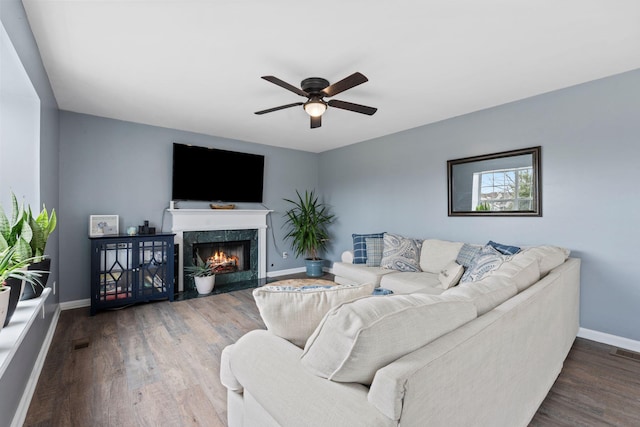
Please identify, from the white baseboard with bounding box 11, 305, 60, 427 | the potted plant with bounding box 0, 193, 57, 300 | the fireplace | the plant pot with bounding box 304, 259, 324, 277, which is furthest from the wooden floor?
the plant pot with bounding box 304, 259, 324, 277

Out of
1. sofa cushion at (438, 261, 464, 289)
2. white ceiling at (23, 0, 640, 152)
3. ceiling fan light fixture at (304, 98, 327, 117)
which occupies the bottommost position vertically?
sofa cushion at (438, 261, 464, 289)

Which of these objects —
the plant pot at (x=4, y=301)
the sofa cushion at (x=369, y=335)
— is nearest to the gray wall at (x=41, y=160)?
the plant pot at (x=4, y=301)

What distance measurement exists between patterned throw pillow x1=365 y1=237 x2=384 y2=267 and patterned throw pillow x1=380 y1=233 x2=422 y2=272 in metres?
0.07

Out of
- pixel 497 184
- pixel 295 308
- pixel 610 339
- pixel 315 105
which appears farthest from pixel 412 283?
pixel 295 308

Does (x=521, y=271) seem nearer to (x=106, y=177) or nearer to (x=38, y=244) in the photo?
(x=38, y=244)

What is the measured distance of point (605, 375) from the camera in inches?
86.7

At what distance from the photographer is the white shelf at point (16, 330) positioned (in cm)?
129

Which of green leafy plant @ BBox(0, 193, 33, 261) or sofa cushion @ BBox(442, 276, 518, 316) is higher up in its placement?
green leafy plant @ BBox(0, 193, 33, 261)

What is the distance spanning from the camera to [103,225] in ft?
12.3

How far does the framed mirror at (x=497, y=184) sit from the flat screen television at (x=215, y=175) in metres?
3.05

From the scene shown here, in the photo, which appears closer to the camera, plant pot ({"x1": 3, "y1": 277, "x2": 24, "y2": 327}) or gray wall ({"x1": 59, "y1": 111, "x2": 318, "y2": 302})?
plant pot ({"x1": 3, "y1": 277, "x2": 24, "y2": 327})

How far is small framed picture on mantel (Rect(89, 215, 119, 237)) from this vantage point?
12.0 ft

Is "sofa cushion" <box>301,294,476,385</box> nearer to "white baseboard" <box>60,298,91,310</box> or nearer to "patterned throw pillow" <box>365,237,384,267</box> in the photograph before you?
"patterned throw pillow" <box>365,237,384,267</box>

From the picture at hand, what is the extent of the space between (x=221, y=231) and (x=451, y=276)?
344 centimetres
